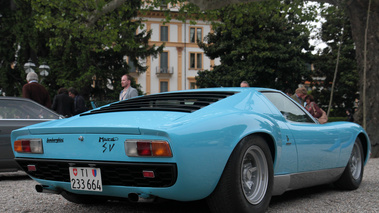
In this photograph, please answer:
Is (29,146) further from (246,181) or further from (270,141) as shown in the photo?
(270,141)

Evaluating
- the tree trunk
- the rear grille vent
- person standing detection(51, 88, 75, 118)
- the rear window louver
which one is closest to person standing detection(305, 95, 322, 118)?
the tree trunk

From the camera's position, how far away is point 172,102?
4.28 metres

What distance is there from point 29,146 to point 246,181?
5.86 ft

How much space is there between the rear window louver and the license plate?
2.43ft

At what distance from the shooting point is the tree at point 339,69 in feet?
117

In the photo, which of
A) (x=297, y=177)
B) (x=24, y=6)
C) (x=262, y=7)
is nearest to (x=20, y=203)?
(x=297, y=177)

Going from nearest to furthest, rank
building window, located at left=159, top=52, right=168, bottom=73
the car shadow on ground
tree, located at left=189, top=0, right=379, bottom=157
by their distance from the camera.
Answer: the car shadow on ground < tree, located at left=189, top=0, right=379, bottom=157 < building window, located at left=159, top=52, right=168, bottom=73

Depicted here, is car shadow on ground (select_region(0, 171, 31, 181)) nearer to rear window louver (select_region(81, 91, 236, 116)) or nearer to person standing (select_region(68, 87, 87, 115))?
rear window louver (select_region(81, 91, 236, 116))

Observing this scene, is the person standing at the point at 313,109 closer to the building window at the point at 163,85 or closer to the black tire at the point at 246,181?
the black tire at the point at 246,181

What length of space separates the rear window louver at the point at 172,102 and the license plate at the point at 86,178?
0.74 m

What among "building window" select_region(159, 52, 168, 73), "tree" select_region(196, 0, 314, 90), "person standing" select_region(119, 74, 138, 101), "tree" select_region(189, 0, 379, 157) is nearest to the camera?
"person standing" select_region(119, 74, 138, 101)

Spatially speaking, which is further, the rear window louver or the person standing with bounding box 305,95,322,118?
the person standing with bounding box 305,95,322,118

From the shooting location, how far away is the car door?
180 inches

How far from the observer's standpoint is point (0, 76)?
2612 cm
